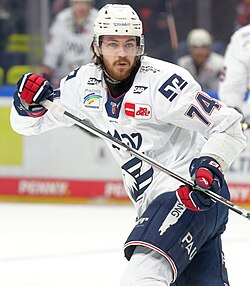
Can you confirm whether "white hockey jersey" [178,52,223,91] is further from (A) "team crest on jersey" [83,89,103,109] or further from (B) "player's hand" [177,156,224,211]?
(B) "player's hand" [177,156,224,211]

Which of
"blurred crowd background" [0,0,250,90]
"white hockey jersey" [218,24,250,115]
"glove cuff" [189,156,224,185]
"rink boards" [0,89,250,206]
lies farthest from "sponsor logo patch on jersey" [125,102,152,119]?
"blurred crowd background" [0,0,250,90]

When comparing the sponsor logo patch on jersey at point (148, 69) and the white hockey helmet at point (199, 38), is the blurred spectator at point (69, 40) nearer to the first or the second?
the white hockey helmet at point (199, 38)

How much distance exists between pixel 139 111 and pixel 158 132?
0.11 meters

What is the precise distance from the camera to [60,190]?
7191 mm

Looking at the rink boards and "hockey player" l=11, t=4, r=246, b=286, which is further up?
"hockey player" l=11, t=4, r=246, b=286

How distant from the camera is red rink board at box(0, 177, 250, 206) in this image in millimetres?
7137

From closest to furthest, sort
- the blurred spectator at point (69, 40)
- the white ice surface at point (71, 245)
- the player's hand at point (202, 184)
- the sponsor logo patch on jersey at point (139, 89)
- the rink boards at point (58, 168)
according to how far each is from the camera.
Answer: the player's hand at point (202, 184) → the sponsor logo patch on jersey at point (139, 89) → the white ice surface at point (71, 245) → the rink boards at point (58, 168) → the blurred spectator at point (69, 40)

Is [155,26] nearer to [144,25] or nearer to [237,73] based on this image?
[144,25]

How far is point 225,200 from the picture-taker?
364 cm

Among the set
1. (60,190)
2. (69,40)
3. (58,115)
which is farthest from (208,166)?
(69,40)

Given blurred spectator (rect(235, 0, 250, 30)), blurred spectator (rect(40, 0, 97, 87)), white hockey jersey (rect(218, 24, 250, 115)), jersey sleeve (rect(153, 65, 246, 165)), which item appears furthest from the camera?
blurred spectator (rect(40, 0, 97, 87))

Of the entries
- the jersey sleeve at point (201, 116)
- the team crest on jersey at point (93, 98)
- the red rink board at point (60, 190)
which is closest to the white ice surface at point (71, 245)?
the red rink board at point (60, 190)

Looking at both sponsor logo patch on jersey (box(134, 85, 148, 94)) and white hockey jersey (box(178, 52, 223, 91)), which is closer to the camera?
sponsor logo patch on jersey (box(134, 85, 148, 94))

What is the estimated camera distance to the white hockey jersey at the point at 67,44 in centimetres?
742
